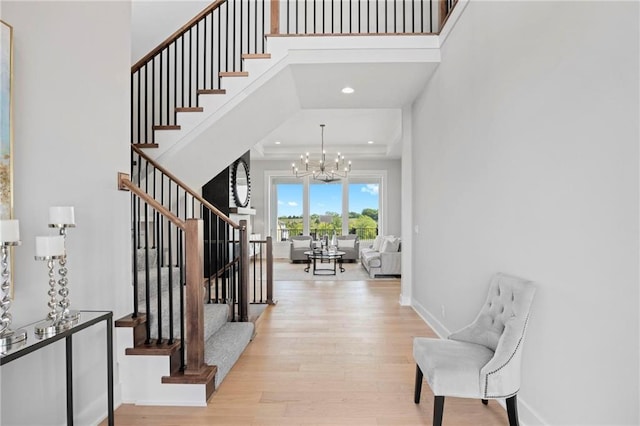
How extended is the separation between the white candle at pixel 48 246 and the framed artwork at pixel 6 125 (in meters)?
0.21

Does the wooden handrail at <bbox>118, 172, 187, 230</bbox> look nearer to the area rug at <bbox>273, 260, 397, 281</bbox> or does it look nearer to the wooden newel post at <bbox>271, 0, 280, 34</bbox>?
the wooden newel post at <bbox>271, 0, 280, 34</bbox>

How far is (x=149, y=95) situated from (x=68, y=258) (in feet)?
11.4

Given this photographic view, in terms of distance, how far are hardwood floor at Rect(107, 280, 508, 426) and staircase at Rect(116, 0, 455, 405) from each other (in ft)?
0.58

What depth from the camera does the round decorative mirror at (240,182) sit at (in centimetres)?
675

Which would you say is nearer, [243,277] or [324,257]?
[243,277]

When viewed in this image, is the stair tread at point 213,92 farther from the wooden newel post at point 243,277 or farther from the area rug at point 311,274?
the area rug at point 311,274

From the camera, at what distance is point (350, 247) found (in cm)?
1021

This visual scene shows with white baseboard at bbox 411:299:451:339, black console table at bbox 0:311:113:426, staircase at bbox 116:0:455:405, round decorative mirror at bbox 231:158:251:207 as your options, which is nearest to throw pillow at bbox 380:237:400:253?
white baseboard at bbox 411:299:451:339

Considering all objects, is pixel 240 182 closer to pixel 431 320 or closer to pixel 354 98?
pixel 354 98

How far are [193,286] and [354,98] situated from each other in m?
3.48

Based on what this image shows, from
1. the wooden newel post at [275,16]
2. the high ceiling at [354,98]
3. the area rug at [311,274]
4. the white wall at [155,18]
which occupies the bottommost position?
the area rug at [311,274]

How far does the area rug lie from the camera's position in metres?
7.59

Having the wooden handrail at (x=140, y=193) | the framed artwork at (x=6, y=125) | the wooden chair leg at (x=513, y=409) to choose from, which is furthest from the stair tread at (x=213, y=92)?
the wooden chair leg at (x=513, y=409)

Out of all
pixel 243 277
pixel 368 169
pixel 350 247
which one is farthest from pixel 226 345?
pixel 368 169
